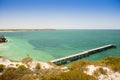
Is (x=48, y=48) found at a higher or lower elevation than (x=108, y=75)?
lower

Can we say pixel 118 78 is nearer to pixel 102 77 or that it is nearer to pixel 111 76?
pixel 111 76

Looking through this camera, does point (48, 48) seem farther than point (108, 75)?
Yes

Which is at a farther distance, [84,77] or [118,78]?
[118,78]

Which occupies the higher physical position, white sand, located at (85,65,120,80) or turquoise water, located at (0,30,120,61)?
white sand, located at (85,65,120,80)

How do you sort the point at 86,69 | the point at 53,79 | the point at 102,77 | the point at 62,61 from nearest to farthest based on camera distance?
the point at 53,79 < the point at 102,77 < the point at 86,69 < the point at 62,61

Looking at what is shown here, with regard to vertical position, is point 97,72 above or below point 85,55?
above

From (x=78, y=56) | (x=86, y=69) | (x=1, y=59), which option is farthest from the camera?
(x=78, y=56)

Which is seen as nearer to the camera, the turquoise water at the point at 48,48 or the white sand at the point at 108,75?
the white sand at the point at 108,75

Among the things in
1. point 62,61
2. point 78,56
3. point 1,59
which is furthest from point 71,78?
point 78,56

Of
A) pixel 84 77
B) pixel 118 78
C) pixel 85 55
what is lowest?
pixel 85 55

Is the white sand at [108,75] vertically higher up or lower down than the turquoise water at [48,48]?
higher up

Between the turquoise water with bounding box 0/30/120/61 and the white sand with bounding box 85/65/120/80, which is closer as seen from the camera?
the white sand with bounding box 85/65/120/80
